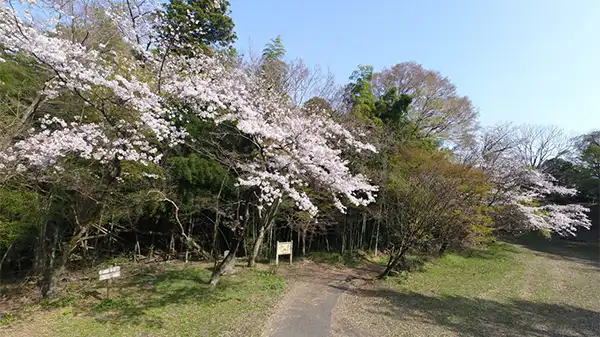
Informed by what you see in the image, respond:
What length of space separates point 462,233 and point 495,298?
369 centimetres

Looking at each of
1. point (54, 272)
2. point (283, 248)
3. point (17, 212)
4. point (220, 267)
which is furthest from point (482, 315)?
point (17, 212)

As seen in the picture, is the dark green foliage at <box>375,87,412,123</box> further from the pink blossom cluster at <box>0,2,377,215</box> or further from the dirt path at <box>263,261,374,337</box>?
the dirt path at <box>263,261,374,337</box>

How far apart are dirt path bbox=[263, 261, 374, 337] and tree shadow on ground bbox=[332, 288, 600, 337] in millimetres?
812

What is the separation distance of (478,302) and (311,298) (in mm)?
4022

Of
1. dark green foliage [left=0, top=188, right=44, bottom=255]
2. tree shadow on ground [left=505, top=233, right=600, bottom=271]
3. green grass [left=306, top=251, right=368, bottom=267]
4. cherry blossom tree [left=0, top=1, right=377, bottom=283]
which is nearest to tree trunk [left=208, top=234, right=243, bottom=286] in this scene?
cherry blossom tree [left=0, top=1, right=377, bottom=283]

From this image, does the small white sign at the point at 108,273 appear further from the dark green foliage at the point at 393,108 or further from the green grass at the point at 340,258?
the dark green foliage at the point at 393,108

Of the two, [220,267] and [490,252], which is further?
[490,252]

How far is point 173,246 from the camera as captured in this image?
11633 mm

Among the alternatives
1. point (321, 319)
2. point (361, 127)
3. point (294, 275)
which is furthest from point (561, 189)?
point (321, 319)

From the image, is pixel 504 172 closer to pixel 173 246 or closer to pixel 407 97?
pixel 407 97

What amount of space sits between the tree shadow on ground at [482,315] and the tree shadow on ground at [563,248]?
9405 mm

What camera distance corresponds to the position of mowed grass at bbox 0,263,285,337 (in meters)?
5.46

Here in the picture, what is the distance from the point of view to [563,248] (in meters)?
19.4

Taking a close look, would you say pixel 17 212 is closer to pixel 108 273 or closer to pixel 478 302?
pixel 108 273
